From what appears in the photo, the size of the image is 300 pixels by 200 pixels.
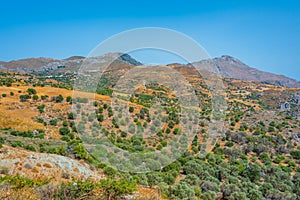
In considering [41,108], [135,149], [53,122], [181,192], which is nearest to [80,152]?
[135,149]

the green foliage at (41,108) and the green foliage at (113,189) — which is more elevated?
the green foliage at (41,108)

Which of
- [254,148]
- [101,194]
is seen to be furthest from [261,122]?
[101,194]

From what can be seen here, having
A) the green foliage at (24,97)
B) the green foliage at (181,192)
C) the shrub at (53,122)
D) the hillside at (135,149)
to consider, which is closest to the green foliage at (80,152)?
the hillside at (135,149)

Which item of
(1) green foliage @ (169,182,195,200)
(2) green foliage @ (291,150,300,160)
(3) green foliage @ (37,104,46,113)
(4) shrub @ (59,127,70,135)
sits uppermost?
(3) green foliage @ (37,104,46,113)

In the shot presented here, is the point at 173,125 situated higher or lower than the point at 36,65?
lower

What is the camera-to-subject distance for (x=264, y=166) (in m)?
23.2

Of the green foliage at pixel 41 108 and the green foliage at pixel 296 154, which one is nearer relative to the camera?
the green foliage at pixel 296 154

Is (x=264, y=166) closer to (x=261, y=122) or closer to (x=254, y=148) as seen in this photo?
(x=254, y=148)

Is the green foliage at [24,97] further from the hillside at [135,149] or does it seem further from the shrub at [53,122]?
the shrub at [53,122]

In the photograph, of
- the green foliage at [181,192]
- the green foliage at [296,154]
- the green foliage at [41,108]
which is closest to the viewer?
the green foliage at [181,192]

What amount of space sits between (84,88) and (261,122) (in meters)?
25.3

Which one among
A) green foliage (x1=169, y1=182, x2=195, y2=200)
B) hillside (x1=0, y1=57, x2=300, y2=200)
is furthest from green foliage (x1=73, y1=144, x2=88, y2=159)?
green foliage (x1=169, y1=182, x2=195, y2=200)

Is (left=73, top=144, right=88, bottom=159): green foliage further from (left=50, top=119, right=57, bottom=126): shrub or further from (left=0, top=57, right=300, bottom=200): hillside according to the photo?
(left=50, top=119, right=57, bottom=126): shrub

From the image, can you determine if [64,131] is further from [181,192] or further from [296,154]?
[296,154]
